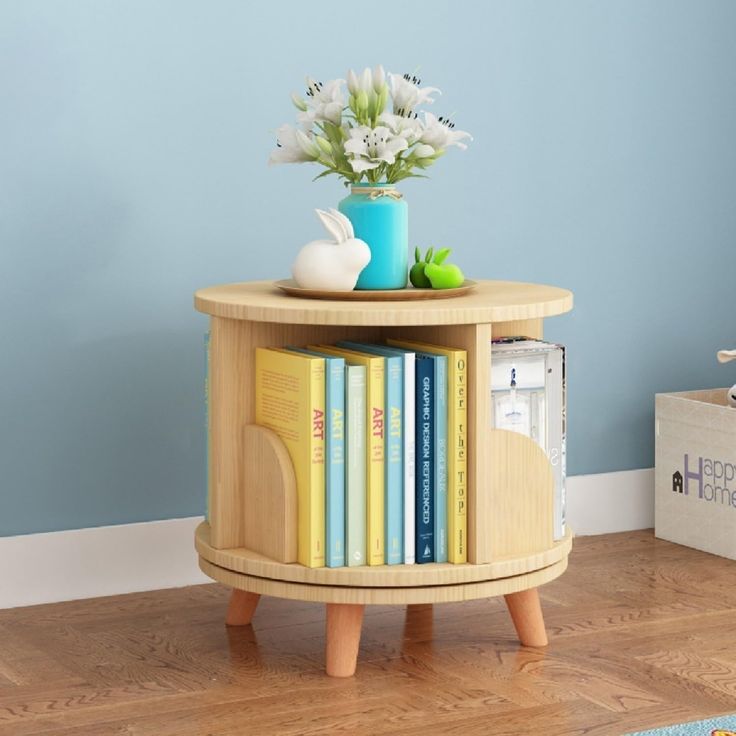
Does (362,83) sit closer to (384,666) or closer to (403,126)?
(403,126)

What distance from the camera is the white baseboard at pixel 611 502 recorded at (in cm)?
267

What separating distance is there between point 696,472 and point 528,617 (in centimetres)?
69

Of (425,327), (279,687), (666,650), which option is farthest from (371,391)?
(666,650)

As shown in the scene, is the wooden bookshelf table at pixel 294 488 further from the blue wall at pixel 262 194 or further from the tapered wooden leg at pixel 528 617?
the blue wall at pixel 262 194

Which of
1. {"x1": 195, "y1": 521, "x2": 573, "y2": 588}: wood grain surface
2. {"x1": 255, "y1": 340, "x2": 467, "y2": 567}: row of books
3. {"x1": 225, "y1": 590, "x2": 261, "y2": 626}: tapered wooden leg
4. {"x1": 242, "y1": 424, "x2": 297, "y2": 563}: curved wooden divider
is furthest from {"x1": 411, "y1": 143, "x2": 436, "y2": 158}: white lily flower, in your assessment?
{"x1": 225, "y1": 590, "x2": 261, "y2": 626}: tapered wooden leg

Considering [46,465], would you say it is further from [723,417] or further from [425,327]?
[723,417]

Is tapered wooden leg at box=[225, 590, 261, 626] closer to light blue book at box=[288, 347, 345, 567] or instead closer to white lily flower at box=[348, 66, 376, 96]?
light blue book at box=[288, 347, 345, 567]

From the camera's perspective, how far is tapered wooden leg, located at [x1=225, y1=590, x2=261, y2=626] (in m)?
2.10

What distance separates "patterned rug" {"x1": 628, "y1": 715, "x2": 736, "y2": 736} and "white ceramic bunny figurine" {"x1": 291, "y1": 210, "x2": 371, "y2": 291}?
69 cm

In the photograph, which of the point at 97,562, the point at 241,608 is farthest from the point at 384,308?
the point at 97,562

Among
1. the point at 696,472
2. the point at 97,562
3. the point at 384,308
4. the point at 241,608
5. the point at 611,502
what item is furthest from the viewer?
the point at 611,502

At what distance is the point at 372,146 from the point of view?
1.92 metres

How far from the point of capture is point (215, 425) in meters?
1.95

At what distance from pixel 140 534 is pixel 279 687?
21.3 inches
